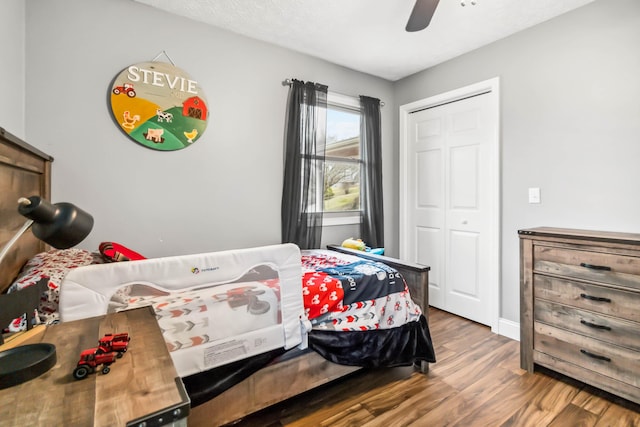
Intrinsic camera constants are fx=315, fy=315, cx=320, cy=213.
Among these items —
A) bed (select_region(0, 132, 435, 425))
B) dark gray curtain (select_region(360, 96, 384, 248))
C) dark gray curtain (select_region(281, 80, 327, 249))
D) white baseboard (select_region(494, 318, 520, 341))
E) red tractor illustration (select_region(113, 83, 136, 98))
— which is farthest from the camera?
dark gray curtain (select_region(360, 96, 384, 248))

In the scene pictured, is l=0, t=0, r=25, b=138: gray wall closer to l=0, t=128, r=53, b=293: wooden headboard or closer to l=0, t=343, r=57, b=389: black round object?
l=0, t=128, r=53, b=293: wooden headboard

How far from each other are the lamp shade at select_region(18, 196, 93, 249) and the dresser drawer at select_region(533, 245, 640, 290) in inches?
90.9

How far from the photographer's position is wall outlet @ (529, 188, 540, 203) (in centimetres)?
239

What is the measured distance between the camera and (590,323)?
5.82ft

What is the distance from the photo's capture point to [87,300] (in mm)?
1106

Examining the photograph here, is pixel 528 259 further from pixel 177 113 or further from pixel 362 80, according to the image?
pixel 177 113

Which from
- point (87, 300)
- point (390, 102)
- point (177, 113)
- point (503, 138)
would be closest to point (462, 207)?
point (503, 138)

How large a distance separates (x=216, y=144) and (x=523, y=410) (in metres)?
2.57

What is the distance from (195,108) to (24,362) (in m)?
1.97

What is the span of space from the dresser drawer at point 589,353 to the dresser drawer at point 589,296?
180mm

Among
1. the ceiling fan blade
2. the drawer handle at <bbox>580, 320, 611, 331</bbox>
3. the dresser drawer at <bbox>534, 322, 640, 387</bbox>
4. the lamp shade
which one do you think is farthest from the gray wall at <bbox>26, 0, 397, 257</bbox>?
the drawer handle at <bbox>580, 320, 611, 331</bbox>

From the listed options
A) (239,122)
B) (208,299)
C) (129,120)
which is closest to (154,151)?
(129,120)

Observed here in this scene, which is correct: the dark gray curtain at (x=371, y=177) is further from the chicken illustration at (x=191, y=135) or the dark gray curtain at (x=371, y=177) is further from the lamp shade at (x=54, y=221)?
the lamp shade at (x=54, y=221)

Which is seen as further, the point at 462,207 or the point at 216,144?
the point at 462,207
